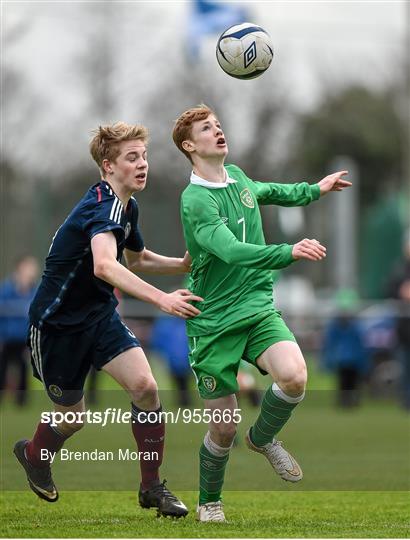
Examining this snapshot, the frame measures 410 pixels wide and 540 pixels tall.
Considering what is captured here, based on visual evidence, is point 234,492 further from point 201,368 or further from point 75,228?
point 75,228

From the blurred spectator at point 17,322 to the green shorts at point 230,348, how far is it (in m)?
11.2

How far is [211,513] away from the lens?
23.9 feet

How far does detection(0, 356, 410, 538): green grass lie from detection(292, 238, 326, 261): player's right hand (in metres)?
1.44

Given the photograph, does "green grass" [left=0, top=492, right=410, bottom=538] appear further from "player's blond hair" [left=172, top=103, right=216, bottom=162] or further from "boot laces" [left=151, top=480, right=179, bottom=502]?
"player's blond hair" [left=172, top=103, right=216, bottom=162]

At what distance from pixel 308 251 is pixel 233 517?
1809 millimetres

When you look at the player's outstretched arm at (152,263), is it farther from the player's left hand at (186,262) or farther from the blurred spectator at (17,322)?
the blurred spectator at (17,322)

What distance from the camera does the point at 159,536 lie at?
6.56 m

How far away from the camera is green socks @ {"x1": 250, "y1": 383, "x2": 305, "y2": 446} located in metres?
7.23

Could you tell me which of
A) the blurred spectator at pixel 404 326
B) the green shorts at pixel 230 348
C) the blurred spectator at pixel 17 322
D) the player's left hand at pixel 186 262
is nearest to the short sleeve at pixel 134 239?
the player's left hand at pixel 186 262

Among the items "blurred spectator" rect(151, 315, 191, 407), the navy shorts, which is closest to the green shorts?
the navy shorts

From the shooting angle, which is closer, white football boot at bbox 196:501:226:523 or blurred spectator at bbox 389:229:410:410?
white football boot at bbox 196:501:226:523

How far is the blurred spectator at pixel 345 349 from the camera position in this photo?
62.2ft

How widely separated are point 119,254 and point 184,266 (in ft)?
2.07

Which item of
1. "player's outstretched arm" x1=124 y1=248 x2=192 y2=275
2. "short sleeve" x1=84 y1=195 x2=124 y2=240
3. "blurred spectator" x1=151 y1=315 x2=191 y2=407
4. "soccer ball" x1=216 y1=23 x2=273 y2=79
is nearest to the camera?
"short sleeve" x1=84 y1=195 x2=124 y2=240
